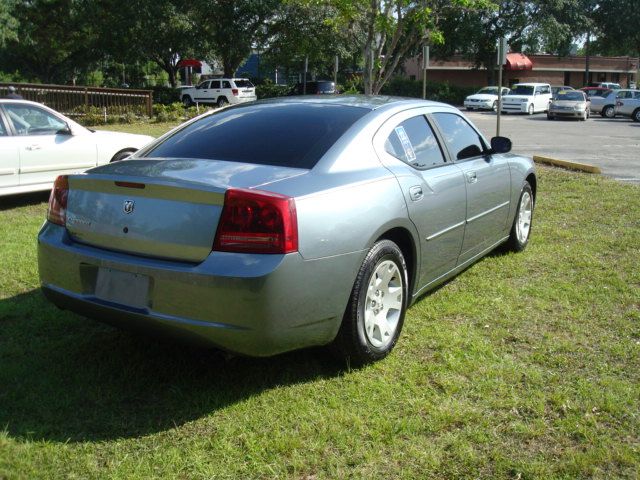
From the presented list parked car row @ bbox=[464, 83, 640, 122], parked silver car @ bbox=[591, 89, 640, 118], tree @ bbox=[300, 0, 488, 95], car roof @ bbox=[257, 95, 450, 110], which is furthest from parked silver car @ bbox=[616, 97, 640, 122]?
car roof @ bbox=[257, 95, 450, 110]

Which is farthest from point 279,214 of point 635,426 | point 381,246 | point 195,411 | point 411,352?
point 635,426

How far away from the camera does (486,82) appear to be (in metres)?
60.9

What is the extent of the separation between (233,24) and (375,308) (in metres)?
38.2

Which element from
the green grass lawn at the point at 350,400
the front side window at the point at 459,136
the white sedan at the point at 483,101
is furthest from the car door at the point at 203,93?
the green grass lawn at the point at 350,400

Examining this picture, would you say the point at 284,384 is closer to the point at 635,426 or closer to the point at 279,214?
the point at 279,214

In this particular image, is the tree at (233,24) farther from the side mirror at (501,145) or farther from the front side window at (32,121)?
the side mirror at (501,145)

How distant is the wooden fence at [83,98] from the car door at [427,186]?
59.4ft

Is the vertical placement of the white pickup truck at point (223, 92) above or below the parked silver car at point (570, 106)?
above

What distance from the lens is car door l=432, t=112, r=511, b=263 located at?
4.95m

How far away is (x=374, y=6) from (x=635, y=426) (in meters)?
10.3

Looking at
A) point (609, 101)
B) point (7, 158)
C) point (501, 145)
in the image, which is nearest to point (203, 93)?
point (609, 101)

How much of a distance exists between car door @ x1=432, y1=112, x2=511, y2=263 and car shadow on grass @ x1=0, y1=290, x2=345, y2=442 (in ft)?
5.77

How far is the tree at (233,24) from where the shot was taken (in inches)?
1516

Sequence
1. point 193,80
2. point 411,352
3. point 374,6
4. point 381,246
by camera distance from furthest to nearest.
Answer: point 193,80 < point 374,6 < point 411,352 < point 381,246
